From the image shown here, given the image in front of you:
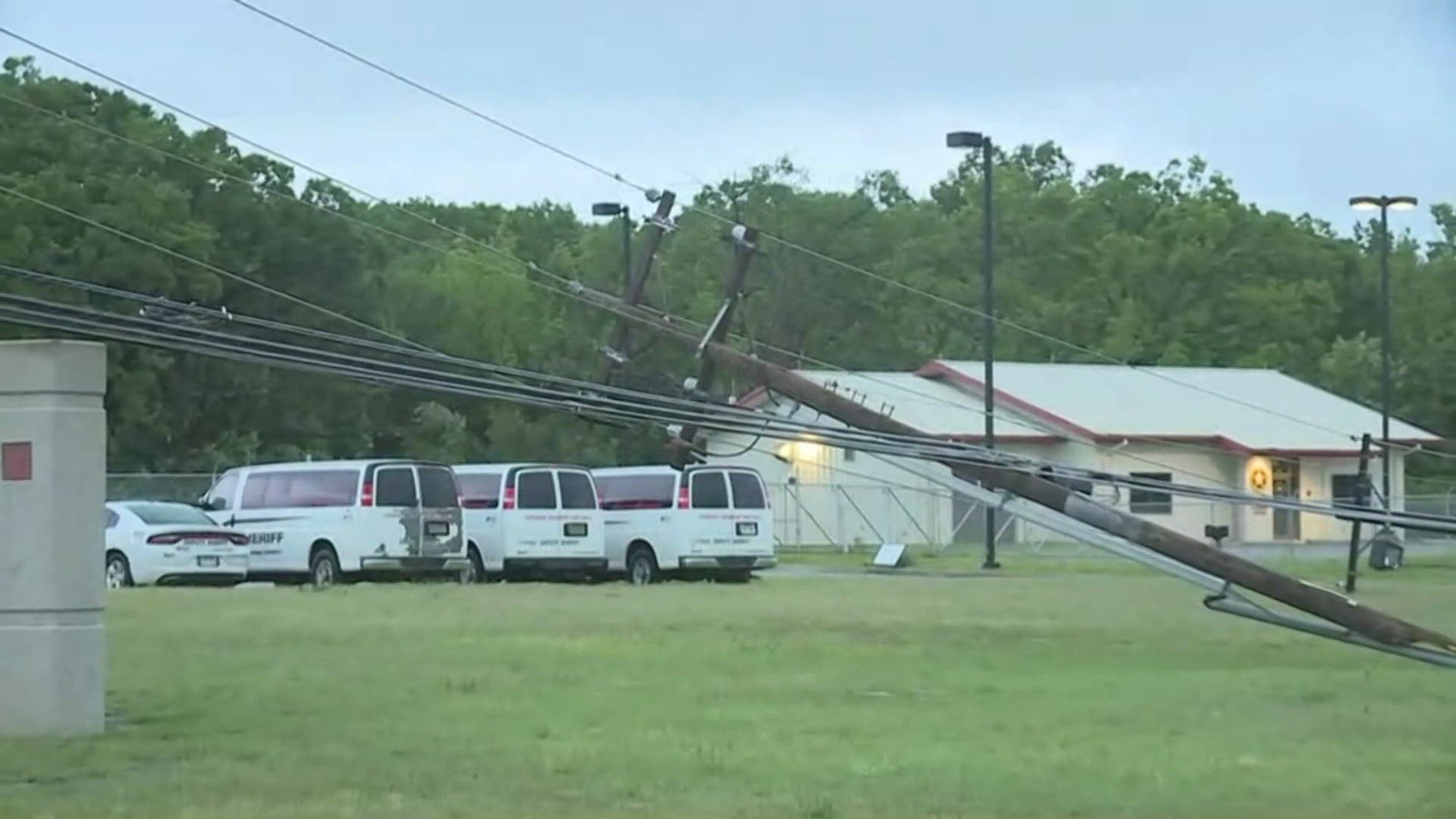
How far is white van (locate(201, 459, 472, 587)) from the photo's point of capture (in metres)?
34.2

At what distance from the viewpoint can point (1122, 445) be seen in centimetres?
5238

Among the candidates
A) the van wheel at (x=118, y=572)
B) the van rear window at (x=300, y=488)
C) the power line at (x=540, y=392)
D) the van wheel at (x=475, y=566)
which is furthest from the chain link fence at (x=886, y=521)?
the power line at (x=540, y=392)

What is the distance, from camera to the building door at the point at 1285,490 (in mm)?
61344

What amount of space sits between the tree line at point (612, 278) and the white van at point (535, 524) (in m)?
3.57

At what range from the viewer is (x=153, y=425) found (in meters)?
54.0

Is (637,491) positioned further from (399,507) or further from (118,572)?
(118,572)

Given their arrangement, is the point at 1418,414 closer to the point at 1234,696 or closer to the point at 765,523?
the point at 765,523

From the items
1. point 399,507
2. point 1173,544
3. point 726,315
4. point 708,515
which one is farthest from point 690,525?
point 1173,544

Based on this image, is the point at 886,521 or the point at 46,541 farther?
the point at 886,521

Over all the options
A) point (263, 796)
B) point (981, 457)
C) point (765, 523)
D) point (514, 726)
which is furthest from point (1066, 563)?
point (263, 796)

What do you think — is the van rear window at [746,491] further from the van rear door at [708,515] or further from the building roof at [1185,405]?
the building roof at [1185,405]

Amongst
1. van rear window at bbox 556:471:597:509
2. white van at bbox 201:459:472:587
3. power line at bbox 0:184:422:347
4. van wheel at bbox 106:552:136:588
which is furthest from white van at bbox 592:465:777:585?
power line at bbox 0:184:422:347

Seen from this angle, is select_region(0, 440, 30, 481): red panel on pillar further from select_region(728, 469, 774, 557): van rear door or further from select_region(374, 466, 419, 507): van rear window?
select_region(728, 469, 774, 557): van rear door

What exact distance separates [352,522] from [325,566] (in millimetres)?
836
